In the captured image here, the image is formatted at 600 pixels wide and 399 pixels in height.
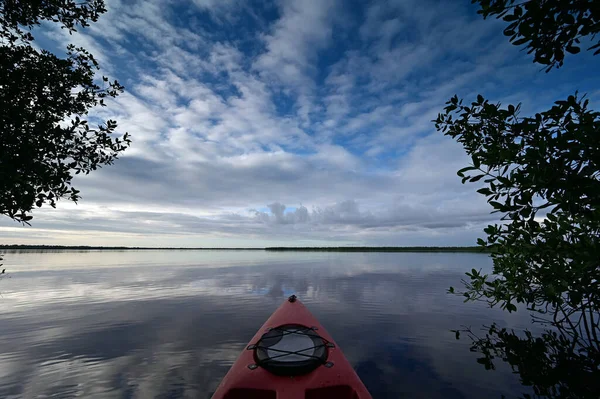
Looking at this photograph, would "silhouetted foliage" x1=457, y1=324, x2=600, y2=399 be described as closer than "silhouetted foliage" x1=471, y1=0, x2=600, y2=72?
No

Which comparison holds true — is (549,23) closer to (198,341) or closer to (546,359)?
(546,359)

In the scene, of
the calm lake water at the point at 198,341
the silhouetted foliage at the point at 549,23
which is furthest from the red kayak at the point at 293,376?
the silhouetted foliage at the point at 549,23

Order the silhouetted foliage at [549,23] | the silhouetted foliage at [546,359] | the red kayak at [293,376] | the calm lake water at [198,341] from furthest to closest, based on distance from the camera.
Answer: the calm lake water at [198,341] → the silhouetted foliage at [546,359] → the red kayak at [293,376] → the silhouetted foliage at [549,23]

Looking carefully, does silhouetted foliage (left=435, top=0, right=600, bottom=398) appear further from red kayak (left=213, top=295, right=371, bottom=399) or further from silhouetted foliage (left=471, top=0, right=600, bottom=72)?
red kayak (left=213, top=295, right=371, bottom=399)

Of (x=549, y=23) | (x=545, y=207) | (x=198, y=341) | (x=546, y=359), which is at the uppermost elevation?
(x=549, y=23)

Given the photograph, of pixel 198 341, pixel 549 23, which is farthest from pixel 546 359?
pixel 198 341

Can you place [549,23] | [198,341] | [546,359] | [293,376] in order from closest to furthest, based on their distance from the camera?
[549,23] → [293,376] → [546,359] → [198,341]

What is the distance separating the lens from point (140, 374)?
23.9 ft

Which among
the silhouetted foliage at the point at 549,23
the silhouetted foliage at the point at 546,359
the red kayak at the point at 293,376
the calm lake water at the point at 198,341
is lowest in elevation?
the calm lake water at the point at 198,341

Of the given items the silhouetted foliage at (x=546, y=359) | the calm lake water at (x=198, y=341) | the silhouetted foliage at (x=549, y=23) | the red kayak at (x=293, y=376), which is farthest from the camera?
the calm lake water at (x=198, y=341)

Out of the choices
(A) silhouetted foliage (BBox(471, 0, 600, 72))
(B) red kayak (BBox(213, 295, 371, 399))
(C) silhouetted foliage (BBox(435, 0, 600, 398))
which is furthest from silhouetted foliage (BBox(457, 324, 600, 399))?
(A) silhouetted foliage (BBox(471, 0, 600, 72))

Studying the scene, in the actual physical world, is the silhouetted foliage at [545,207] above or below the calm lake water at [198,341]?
above

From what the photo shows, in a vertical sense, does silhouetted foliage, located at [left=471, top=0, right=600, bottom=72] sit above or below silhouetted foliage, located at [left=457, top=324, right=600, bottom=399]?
above

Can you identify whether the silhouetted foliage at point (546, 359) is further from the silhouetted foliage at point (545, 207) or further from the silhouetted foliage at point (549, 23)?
the silhouetted foliage at point (549, 23)
